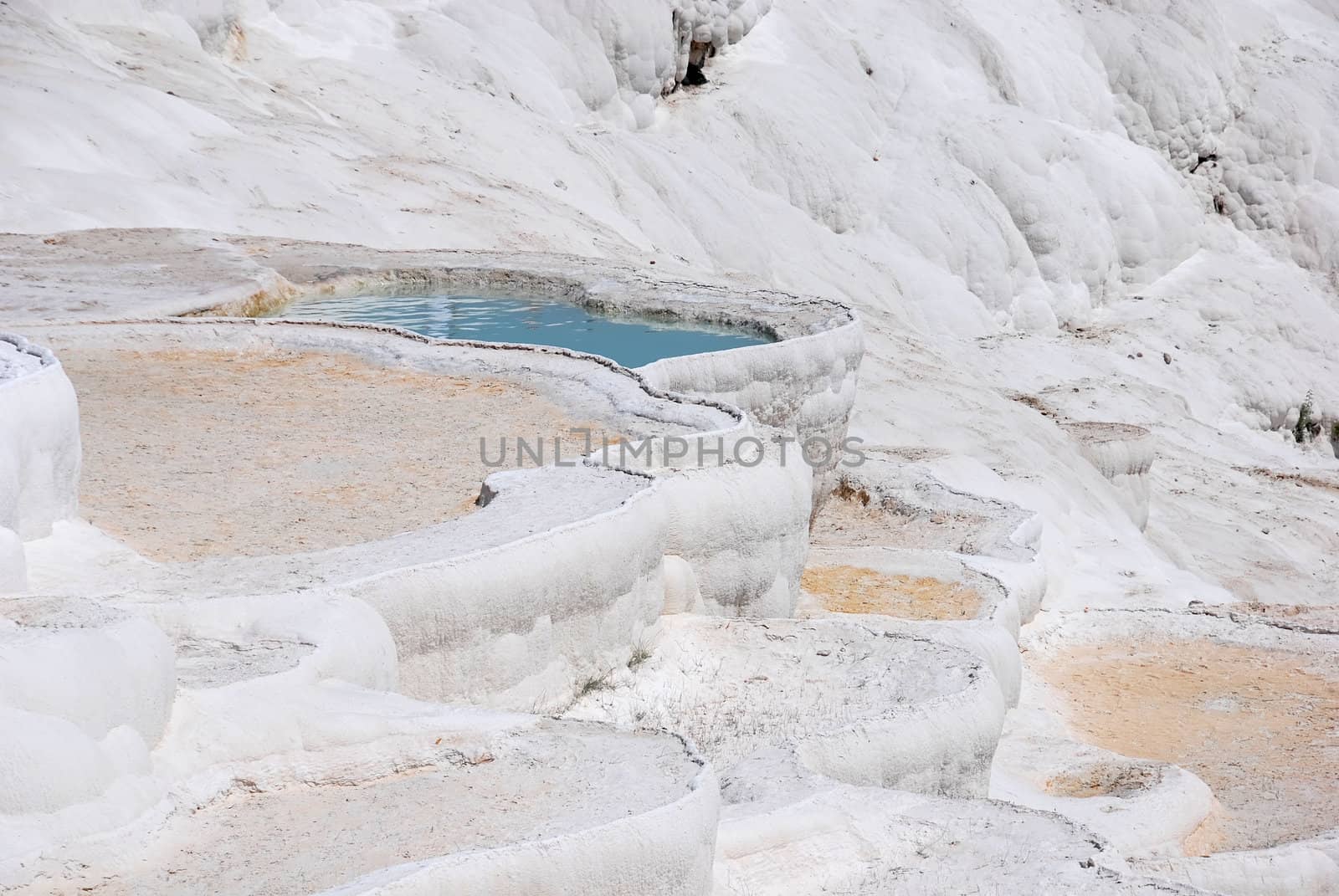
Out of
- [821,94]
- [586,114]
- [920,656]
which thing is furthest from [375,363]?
[821,94]

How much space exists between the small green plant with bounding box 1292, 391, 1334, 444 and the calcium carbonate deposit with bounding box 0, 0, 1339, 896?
84 mm

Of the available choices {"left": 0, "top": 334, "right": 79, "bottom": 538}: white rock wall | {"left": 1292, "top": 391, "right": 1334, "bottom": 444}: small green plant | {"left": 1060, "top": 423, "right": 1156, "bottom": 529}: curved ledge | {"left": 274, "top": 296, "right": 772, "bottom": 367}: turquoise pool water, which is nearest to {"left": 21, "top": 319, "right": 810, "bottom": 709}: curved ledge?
{"left": 0, "top": 334, "right": 79, "bottom": 538}: white rock wall

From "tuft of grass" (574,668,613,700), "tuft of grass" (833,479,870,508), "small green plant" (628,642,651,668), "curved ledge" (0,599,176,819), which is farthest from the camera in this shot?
"tuft of grass" (833,479,870,508)

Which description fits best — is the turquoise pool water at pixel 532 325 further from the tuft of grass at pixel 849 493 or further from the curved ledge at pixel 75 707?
the curved ledge at pixel 75 707

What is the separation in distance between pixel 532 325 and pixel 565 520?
5034mm

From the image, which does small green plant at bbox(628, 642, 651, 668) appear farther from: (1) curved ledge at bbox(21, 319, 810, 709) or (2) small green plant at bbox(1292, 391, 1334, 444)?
(2) small green plant at bbox(1292, 391, 1334, 444)

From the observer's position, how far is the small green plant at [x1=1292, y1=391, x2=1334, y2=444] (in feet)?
76.0

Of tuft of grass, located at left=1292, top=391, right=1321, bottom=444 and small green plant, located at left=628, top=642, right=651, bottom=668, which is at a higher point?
small green plant, located at left=628, top=642, right=651, bottom=668

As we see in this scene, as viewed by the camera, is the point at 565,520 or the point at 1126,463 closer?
the point at 565,520

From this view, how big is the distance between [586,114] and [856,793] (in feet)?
59.7

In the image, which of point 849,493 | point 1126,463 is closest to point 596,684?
point 849,493

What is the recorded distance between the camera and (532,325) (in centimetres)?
1088

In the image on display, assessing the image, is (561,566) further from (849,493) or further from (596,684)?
(849,493)

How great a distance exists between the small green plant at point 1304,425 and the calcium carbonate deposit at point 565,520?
0.08 metres
